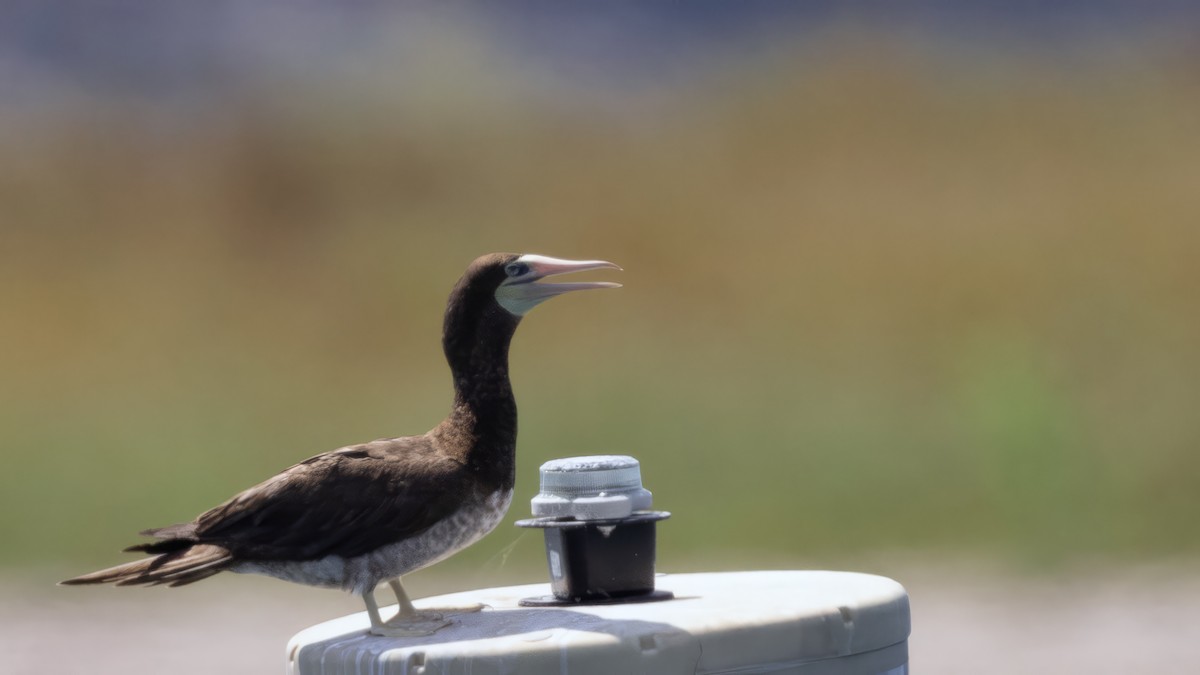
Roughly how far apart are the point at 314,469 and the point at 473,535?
11.9 inches

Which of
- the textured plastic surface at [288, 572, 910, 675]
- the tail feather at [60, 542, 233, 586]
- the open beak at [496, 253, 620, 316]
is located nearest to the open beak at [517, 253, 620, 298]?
the open beak at [496, 253, 620, 316]

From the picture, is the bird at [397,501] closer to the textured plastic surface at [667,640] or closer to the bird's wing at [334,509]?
the bird's wing at [334,509]

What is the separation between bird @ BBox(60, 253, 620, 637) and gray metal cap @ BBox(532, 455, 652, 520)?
8 centimetres

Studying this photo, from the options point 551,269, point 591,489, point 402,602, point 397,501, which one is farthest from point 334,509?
point 551,269

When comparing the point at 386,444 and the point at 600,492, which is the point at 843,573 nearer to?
the point at 600,492

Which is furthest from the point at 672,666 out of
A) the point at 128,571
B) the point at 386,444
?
the point at 128,571

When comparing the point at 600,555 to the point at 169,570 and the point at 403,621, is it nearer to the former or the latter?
the point at 403,621

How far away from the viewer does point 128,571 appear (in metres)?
2.11

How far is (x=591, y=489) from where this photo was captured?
2.33 metres

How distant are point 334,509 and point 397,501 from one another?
11cm

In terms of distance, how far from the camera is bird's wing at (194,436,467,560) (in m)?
2.17

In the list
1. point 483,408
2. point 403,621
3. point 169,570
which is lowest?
point 403,621

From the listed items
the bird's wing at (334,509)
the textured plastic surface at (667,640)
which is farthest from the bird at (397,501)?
the textured plastic surface at (667,640)

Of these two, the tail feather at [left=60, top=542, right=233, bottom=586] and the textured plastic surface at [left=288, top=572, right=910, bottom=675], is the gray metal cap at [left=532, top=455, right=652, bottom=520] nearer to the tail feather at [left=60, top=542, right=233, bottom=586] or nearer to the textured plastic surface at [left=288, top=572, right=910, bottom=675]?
the textured plastic surface at [left=288, top=572, right=910, bottom=675]
